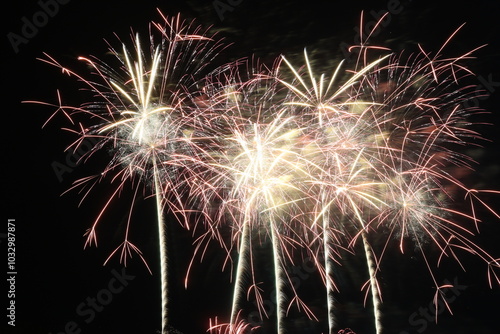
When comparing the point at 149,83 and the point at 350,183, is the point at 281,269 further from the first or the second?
the point at 149,83

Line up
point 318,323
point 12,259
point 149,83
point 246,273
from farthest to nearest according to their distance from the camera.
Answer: point 318,323
point 12,259
point 246,273
point 149,83

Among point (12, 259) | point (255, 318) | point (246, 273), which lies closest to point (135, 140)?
point (246, 273)

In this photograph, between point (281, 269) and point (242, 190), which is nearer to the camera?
point (242, 190)

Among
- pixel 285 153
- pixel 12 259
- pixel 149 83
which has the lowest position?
pixel 12 259

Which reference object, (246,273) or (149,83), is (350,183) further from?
(149,83)

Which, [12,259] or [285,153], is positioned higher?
[285,153]

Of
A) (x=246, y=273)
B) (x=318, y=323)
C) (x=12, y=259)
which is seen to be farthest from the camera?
(x=318, y=323)

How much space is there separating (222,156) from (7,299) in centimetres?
1276

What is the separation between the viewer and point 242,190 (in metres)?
12.3

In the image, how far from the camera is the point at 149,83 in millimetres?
11695

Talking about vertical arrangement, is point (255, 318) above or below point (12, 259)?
below

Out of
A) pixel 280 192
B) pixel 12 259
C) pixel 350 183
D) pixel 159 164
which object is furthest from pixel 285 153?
pixel 12 259

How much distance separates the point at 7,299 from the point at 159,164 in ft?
37.6

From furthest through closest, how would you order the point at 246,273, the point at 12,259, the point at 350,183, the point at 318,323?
the point at 318,323 → the point at 12,259 → the point at 246,273 → the point at 350,183
